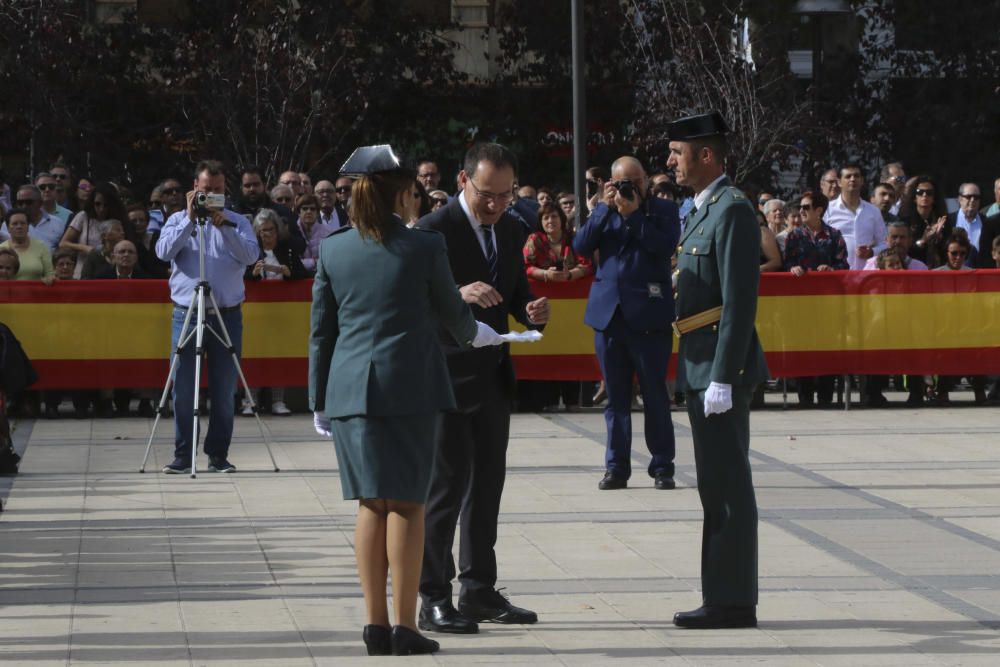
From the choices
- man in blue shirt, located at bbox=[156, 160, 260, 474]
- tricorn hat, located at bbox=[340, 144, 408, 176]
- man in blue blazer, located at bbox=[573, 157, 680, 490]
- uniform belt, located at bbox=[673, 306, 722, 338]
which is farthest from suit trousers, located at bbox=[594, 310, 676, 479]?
tricorn hat, located at bbox=[340, 144, 408, 176]

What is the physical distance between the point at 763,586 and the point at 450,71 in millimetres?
19982

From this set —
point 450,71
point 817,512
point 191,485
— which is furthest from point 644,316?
point 450,71

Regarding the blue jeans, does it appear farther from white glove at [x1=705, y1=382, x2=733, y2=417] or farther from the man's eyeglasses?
white glove at [x1=705, y1=382, x2=733, y2=417]

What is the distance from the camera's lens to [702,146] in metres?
8.04

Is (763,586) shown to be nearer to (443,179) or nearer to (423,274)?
(423,274)

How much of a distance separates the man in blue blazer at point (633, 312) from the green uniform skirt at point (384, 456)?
4809mm

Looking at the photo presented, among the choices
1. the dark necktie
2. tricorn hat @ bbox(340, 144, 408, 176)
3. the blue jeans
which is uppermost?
tricorn hat @ bbox(340, 144, 408, 176)

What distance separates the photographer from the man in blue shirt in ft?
42.4

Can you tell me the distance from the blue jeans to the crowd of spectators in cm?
306

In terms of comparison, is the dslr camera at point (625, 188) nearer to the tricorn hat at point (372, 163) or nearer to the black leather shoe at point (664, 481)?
the black leather shoe at point (664, 481)

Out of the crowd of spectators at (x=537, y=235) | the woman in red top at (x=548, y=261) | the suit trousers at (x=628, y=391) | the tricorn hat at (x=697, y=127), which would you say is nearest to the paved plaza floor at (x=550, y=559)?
the suit trousers at (x=628, y=391)

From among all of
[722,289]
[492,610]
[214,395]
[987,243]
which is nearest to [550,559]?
[492,610]

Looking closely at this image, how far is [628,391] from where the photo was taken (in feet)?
40.0

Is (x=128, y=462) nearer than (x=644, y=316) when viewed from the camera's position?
No
